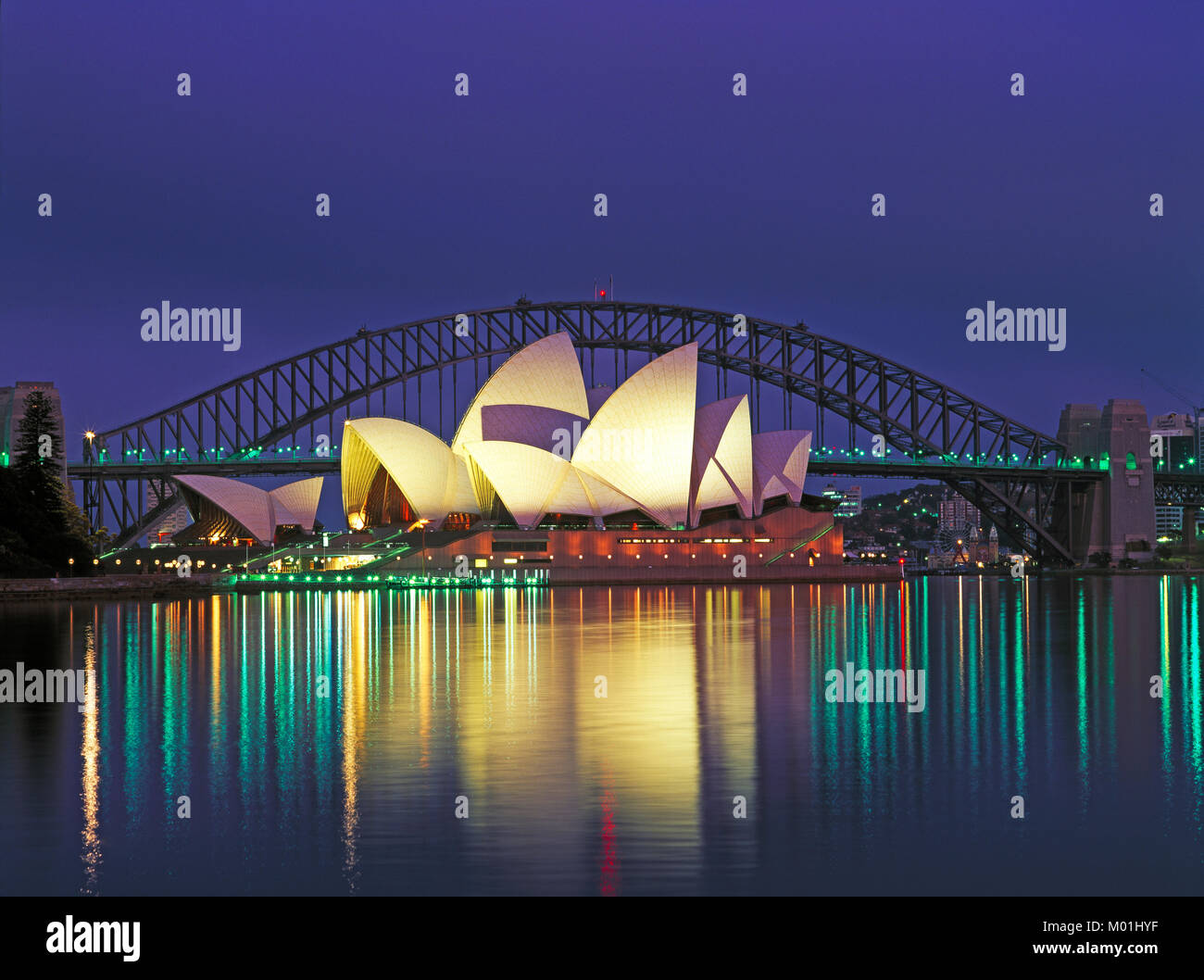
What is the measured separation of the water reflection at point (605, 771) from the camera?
39.5ft

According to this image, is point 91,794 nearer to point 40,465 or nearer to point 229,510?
point 40,465

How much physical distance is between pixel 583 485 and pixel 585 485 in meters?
0.22

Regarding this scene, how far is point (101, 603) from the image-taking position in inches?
2272

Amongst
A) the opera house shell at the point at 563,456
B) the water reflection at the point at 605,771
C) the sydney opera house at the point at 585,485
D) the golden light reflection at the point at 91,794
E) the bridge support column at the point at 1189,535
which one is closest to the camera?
the golden light reflection at the point at 91,794

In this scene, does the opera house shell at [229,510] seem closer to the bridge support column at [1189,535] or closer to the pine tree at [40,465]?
the pine tree at [40,465]

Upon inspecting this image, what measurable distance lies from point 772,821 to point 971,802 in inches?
95.0

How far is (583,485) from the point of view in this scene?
91.0 meters

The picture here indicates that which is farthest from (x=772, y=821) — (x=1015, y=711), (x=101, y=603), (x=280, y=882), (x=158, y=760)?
(x=101, y=603)

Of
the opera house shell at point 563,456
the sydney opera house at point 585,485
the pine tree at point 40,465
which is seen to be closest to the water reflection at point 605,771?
the pine tree at point 40,465

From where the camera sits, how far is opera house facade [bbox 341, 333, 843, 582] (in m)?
87.8

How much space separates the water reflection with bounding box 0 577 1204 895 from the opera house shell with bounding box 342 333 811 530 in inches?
2085

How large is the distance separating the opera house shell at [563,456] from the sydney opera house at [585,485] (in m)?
0.09
